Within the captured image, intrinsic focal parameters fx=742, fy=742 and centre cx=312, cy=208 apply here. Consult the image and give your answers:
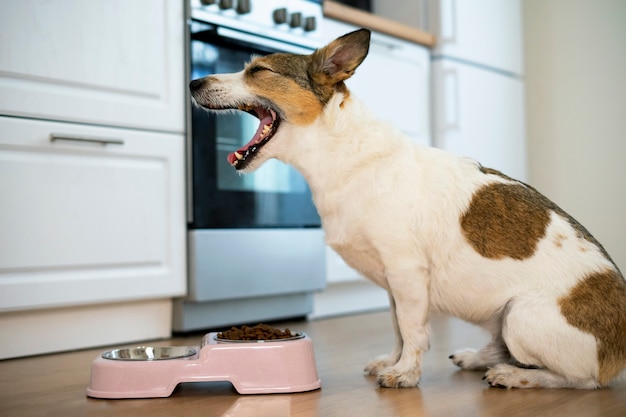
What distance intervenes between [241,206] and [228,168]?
0.51 feet

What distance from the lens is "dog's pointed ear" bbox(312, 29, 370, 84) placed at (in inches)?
73.1

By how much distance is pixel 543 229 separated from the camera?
6.07 ft

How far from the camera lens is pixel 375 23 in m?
3.44

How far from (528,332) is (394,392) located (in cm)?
35

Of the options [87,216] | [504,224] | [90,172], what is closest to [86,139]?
[90,172]

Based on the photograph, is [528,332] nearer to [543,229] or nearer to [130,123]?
[543,229]

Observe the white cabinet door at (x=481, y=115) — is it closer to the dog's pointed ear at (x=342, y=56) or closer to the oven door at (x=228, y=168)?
the oven door at (x=228, y=168)

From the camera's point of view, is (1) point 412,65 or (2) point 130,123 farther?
(1) point 412,65

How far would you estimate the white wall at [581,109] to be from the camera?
13.5ft

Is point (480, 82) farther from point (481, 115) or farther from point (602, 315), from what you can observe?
point (602, 315)

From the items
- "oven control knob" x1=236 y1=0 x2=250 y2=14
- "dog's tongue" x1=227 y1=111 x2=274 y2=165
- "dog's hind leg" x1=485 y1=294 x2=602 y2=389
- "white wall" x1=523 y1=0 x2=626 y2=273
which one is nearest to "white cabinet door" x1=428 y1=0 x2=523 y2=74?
"white wall" x1=523 y1=0 x2=626 y2=273

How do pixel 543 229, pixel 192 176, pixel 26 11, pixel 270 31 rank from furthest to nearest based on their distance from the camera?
pixel 270 31 → pixel 192 176 → pixel 26 11 → pixel 543 229

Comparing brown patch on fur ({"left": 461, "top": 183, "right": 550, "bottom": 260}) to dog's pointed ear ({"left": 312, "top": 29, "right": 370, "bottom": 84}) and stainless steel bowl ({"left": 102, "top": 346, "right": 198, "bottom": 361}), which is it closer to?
dog's pointed ear ({"left": 312, "top": 29, "right": 370, "bottom": 84})

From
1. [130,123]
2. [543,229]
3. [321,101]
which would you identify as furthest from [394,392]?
[130,123]
